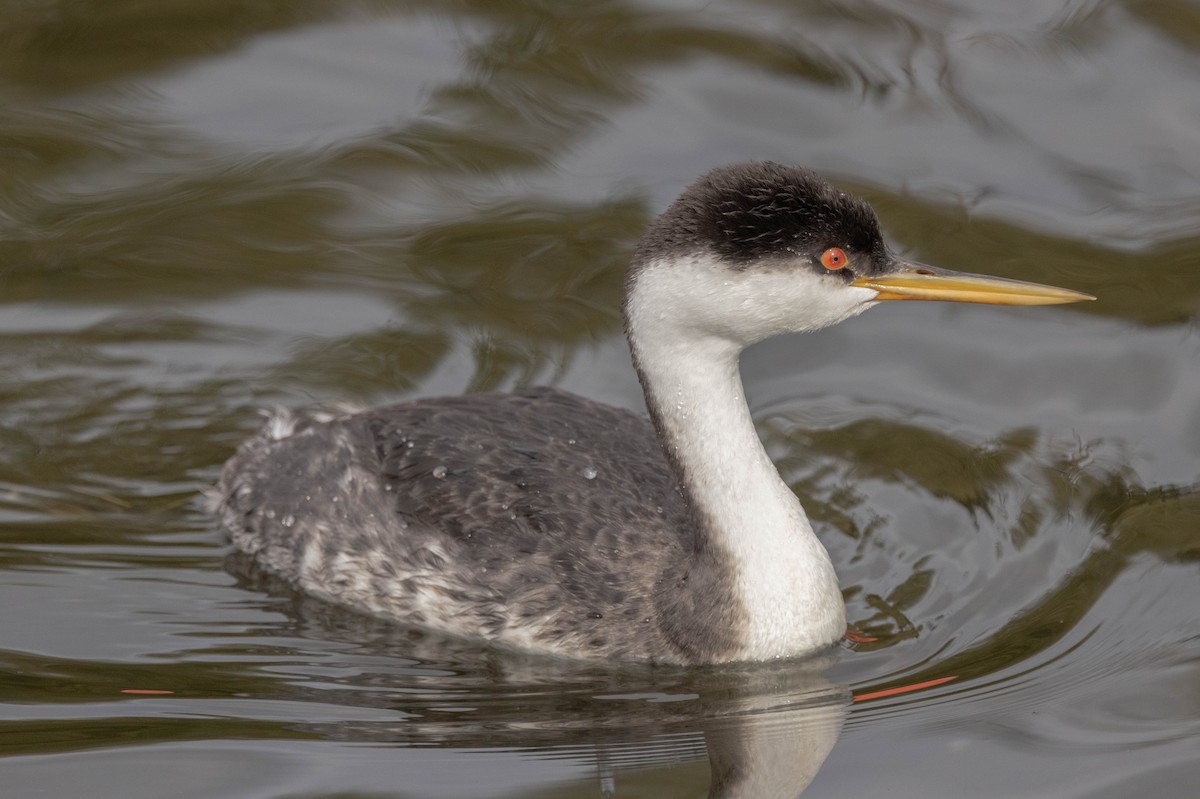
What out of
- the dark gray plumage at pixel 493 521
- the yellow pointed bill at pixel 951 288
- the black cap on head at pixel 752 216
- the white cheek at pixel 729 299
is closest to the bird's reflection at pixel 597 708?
the dark gray plumage at pixel 493 521

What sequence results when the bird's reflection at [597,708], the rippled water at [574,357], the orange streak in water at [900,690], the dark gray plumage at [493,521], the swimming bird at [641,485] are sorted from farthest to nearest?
the dark gray plumage at [493,521] → the orange streak in water at [900,690] → the swimming bird at [641,485] → the rippled water at [574,357] → the bird's reflection at [597,708]

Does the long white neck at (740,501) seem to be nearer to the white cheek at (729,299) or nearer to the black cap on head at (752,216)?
the white cheek at (729,299)

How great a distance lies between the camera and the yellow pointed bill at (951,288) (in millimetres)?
6406

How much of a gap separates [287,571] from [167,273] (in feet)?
7.73

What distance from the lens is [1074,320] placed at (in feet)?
28.7

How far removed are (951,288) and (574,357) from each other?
273cm

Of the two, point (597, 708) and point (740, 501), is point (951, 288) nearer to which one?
point (740, 501)

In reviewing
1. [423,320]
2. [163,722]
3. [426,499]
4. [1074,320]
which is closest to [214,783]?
[163,722]

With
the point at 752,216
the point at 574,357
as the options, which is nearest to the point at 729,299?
the point at 752,216

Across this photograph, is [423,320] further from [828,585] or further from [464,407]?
[828,585]

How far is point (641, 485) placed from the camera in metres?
7.10

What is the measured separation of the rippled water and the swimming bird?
0.18 m

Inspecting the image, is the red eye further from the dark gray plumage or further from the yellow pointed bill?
the dark gray plumage

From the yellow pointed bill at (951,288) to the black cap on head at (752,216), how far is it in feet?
1.04
